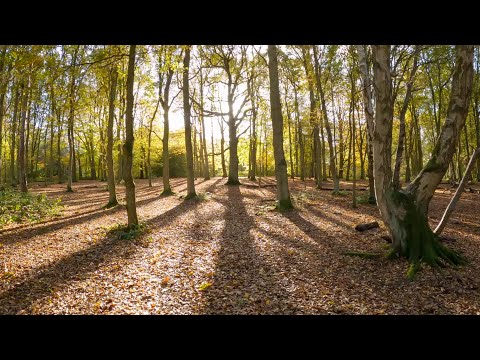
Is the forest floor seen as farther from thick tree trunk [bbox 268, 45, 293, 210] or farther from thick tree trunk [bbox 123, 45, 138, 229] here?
thick tree trunk [bbox 268, 45, 293, 210]

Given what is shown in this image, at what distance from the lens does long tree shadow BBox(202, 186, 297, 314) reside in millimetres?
4551

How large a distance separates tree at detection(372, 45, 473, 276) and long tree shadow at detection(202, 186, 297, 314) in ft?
9.38

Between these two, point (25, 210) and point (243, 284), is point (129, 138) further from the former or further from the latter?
point (25, 210)

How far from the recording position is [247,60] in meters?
23.2

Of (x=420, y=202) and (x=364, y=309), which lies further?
(x=420, y=202)

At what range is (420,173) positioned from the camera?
614 centimetres

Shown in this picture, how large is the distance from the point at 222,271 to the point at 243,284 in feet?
2.61

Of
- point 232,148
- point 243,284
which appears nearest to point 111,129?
point 243,284

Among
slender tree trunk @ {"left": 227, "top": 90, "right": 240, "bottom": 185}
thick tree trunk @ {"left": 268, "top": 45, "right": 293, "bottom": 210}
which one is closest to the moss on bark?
thick tree trunk @ {"left": 268, "top": 45, "right": 293, "bottom": 210}
